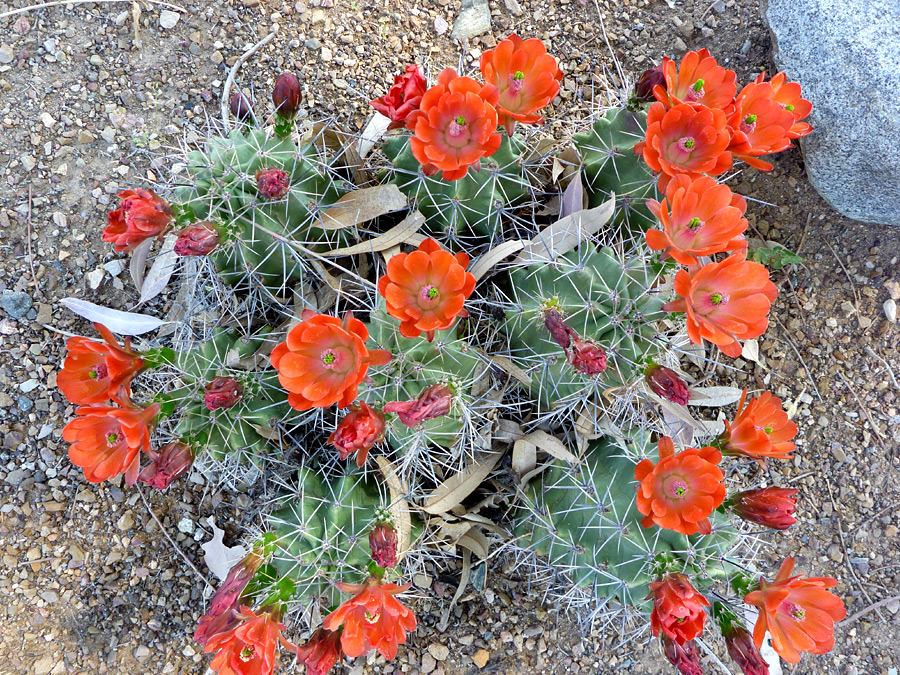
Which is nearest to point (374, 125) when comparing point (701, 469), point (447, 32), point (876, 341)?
point (447, 32)

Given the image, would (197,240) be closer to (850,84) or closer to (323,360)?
(323,360)

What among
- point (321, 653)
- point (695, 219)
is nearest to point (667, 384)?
point (695, 219)

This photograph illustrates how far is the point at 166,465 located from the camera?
193 cm

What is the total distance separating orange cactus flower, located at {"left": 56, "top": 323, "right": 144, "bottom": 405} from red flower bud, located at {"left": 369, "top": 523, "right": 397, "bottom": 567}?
33.6 inches

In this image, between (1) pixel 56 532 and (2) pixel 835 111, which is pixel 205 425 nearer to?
(1) pixel 56 532

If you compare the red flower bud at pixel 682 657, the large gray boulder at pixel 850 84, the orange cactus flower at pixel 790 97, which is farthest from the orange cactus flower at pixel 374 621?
the large gray boulder at pixel 850 84

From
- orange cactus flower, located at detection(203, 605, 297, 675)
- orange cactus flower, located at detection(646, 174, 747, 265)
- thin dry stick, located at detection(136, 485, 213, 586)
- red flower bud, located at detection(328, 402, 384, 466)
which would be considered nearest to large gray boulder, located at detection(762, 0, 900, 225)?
orange cactus flower, located at detection(646, 174, 747, 265)

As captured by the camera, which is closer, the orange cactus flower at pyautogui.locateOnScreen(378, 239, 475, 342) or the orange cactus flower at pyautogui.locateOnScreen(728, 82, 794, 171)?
the orange cactus flower at pyautogui.locateOnScreen(378, 239, 475, 342)

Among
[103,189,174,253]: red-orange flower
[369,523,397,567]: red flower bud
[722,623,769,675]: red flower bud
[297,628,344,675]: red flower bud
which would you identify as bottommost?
[297,628,344,675]: red flower bud

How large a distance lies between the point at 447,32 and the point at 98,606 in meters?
3.07

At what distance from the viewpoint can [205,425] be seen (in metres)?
2.12

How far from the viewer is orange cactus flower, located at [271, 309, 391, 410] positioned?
5.27 feet

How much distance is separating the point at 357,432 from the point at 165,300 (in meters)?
1.58

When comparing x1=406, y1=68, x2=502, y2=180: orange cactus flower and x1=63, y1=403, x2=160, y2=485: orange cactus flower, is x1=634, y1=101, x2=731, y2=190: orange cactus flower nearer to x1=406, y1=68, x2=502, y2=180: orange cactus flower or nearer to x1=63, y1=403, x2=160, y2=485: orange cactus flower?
x1=406, y1=68, x2=502, y2=180: orange cactus flower
